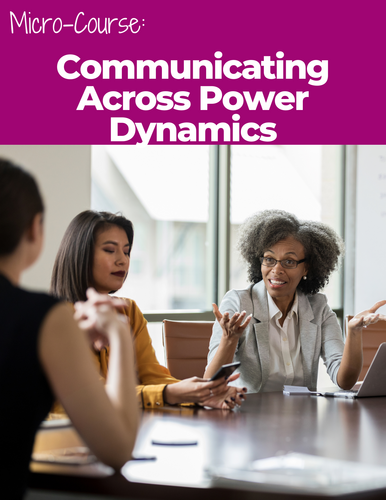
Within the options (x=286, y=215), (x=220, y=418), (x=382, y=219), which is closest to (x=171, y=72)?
(x=286, y=215)

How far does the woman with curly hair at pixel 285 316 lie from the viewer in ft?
7.76

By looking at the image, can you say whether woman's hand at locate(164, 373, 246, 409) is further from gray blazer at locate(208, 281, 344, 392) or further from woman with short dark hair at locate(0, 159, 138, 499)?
woman with short dark hair at locate(0, 159, 138, 499)

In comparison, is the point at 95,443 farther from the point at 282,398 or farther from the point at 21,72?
the point at 21,72

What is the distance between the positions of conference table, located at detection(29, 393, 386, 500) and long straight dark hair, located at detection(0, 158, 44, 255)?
0.46m

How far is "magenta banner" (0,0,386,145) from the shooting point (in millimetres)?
3492

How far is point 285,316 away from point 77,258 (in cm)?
108

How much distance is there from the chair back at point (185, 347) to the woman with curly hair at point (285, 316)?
0.22m

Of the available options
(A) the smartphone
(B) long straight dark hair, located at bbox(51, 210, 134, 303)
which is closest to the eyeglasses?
(B) long straight dark hair, located at bbox(51, 210, 134, 303)

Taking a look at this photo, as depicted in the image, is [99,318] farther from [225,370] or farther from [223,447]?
[225,370]

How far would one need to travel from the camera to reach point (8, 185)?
94 centimetres

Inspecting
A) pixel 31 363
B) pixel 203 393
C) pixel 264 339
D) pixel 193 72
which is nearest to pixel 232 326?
pixel 264 339

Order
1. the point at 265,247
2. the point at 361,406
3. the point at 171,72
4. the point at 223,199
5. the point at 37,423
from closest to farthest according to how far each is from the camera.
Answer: the point at 37,423
the point at 361,406
the point at 265,247
the point at 171,72
the point at 223,199

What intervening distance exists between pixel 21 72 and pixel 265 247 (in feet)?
5.98

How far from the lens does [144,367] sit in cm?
210
